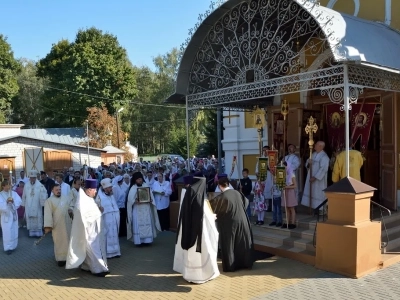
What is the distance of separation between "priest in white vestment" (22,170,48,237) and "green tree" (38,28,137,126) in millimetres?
25469

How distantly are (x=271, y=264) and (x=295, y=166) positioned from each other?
2.49 m

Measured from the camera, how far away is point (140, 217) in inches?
384

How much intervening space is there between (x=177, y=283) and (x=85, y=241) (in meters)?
1.93

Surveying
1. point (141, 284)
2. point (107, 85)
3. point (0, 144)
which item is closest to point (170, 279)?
point (141, 284)

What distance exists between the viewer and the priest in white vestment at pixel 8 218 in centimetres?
962

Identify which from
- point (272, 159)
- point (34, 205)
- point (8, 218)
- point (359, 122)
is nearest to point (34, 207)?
point (34, 205)

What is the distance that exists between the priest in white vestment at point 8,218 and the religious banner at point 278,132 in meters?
7.31

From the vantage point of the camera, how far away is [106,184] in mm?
8711

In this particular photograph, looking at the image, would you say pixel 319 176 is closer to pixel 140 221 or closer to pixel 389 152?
pixel 389 152

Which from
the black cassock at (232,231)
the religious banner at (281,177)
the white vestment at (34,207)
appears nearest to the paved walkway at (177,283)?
the black cassock at (232,231)

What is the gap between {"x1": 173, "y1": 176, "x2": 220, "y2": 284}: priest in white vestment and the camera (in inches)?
264

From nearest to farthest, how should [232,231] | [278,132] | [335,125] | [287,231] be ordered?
[232,231] → [287,231] → [335,125] → [278,132]

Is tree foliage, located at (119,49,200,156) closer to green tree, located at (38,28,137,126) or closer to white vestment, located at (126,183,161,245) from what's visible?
green tree, located at (38,28,137,126)

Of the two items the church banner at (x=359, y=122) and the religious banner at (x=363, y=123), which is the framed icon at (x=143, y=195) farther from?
the religious banner at (x=363, y=123)
